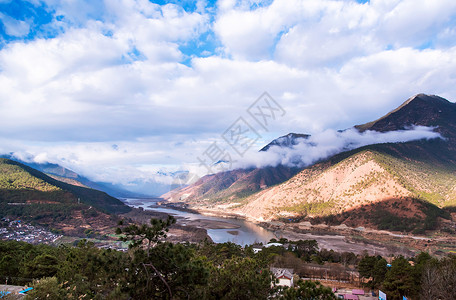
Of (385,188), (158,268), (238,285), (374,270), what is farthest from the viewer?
(385,188)

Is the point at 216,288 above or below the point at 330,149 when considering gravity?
below

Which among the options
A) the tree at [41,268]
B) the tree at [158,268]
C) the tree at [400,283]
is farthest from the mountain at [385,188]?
the tree at [158,268]

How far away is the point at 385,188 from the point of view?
9719cm

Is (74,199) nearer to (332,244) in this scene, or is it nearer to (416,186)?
(332,244)

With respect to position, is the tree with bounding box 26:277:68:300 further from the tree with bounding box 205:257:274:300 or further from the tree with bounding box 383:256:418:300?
the tree with bounding box 383:256:418:300

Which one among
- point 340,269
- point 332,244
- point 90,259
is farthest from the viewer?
point 332,244

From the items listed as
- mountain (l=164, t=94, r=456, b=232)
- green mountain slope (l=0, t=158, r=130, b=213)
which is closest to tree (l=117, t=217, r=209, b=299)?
mountain (l=164, t=94, r=456, b=232)

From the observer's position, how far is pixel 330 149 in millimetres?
193625

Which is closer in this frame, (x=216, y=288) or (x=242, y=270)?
(x=216, y=288)

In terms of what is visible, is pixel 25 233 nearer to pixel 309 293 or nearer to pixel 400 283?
pixel 400 283

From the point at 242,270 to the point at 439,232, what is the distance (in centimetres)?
8411

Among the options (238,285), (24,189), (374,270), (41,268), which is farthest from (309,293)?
(24,189)

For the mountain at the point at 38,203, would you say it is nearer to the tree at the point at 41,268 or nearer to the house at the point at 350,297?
the tree at the point at 41,268

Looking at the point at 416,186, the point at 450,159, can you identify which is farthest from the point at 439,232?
the point at 450,159
